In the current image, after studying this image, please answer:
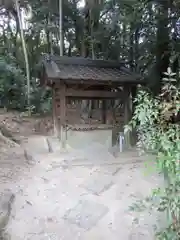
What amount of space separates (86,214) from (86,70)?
4111mm

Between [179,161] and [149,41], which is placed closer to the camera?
[179,161]

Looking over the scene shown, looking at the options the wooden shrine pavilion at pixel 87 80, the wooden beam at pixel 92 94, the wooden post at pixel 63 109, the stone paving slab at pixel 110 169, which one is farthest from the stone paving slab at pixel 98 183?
the wooden beam at pixel 92 94

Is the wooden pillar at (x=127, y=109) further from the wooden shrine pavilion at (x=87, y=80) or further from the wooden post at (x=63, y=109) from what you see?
the wooden post at (x=63, y=109)

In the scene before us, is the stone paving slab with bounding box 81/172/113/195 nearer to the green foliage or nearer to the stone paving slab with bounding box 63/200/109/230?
the stone paving slab with bounding box 63/200/109/230

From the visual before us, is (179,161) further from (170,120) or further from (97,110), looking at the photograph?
(97,110)

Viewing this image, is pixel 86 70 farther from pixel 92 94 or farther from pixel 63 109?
pixel 63 109

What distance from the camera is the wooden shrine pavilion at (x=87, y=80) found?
20.8 ft

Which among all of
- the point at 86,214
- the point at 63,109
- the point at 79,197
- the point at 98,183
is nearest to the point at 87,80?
the point at 63,109

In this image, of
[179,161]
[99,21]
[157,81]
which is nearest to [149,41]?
[157,81]

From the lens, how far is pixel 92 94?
6676 millimetres

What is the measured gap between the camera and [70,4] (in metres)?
11.6

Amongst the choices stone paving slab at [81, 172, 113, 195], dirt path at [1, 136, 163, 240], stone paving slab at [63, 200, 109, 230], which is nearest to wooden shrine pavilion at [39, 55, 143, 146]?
dirt path at [1, 136, 163, 240]

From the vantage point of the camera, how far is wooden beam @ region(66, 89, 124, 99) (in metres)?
6.47

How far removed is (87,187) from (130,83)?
10.5 ft
